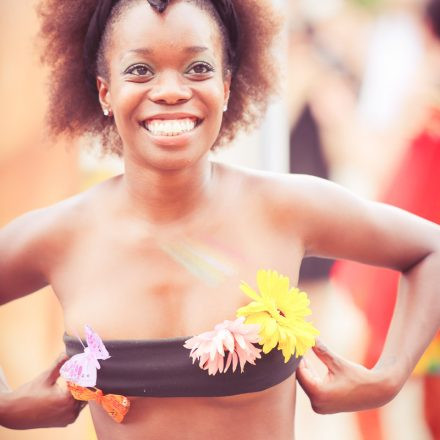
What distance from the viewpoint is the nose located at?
143 cm

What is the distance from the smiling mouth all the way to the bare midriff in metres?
0.52

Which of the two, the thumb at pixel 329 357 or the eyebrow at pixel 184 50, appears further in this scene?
the thumb at pixel 329 357

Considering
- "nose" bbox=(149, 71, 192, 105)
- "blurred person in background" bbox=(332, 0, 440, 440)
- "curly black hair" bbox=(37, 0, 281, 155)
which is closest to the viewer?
"nose" bbox=(149, 71, 192, 105)

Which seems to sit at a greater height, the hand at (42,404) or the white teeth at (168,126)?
the white teeth at (168,126)

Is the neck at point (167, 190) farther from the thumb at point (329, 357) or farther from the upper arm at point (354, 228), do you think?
the thumb at point (329, 357)

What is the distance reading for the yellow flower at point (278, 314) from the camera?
1459 mm

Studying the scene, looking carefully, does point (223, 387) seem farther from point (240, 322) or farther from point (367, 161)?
point (367, 161)

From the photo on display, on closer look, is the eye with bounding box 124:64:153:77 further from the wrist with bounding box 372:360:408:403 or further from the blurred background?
the blurred background

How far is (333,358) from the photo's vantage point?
1.67 meters

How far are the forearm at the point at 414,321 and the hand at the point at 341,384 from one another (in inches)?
0.7

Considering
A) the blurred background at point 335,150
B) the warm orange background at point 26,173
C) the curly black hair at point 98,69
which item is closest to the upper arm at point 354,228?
the curly black hair at point 98,69

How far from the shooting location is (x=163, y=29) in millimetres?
1428

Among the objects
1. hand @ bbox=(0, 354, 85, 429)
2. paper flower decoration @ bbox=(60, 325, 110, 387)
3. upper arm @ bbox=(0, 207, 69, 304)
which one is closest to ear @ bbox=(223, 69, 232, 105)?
upper arm @ bbox=(0, 207, 69, 304)

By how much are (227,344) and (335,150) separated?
4.06 ft
